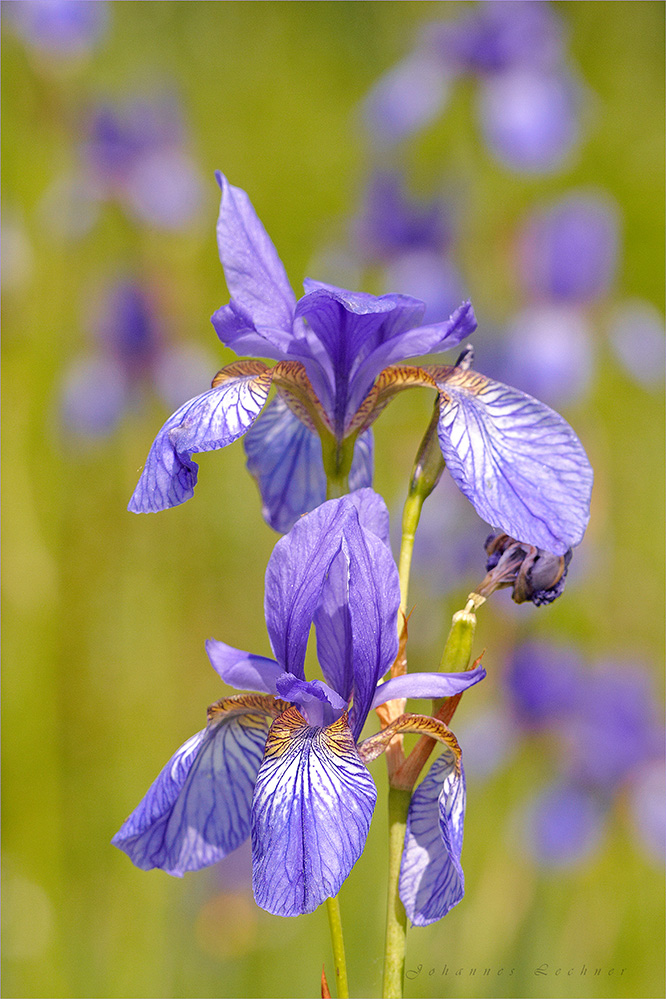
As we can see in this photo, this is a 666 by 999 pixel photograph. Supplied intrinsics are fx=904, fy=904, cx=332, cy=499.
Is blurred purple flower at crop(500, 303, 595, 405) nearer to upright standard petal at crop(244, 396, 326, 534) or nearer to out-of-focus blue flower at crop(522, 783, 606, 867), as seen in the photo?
out-of-focus blue flower at crop(522, 783, 606, 867)

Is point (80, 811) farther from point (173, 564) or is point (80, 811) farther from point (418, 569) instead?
point (418, 569)

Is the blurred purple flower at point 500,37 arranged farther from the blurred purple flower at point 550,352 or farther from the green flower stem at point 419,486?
the green flower stem at point 419,486

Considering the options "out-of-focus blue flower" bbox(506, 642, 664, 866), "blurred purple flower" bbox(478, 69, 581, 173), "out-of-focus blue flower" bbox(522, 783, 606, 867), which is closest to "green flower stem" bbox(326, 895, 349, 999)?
"out-of-focus blue flower" bbox(522, 783, 606, 867)

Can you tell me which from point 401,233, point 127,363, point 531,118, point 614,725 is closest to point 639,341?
point 531,118

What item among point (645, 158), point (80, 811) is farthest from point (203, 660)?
point (645, 158)

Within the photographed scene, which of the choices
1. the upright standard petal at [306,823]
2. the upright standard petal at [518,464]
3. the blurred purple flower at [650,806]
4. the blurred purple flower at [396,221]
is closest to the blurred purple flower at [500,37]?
the blurred purple flower at [396,221]

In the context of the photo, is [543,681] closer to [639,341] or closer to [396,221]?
[639,341]
